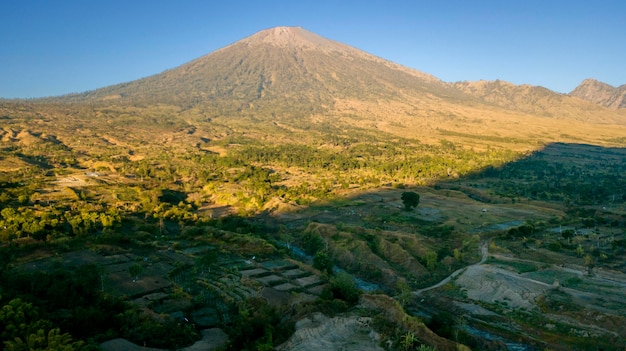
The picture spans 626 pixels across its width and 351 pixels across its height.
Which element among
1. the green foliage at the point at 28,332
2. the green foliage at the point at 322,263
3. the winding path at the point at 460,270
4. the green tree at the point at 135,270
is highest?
the green foliage at the point at 28,332

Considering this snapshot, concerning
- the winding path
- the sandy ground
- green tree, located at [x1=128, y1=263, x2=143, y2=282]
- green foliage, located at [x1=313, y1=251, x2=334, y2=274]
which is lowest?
the winding path

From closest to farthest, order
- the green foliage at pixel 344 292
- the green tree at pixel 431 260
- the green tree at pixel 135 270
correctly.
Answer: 1. the green foliage at pixel 344 292
2. the green tree at pixel 135 270
3. the green tree at pixel 431 260

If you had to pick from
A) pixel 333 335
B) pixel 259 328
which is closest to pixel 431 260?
pixel 333 335

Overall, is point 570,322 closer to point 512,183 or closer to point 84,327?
point 84,327

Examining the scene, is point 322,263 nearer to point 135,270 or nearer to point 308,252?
point 308,252

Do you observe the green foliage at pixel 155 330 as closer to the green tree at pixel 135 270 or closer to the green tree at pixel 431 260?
the green tree at pixel 135 270

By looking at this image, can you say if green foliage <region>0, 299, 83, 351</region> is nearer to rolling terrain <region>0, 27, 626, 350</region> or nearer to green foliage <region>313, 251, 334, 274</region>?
rolling terrain <region>0, 27, 626, 350</region>

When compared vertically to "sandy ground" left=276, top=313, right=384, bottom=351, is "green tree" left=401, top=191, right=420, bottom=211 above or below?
above

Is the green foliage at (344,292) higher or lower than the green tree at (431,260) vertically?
higher

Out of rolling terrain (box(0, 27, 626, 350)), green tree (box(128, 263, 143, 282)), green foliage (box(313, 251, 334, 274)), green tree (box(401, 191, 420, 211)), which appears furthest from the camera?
green tree (box(401, 191, 420, 211))

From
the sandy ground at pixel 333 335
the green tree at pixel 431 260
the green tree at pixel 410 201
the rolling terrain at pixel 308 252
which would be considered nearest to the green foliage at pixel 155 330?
the rolling terrain at pixel 308 252

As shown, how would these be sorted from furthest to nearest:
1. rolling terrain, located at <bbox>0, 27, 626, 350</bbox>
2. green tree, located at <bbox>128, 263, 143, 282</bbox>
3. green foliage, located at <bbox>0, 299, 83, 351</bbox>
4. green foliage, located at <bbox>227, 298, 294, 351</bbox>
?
1. green tree, located at <bbox>128, 263, 143, 282</bbox>
2. rolling terrain, located at <bbox>0, 27, 626, 350</bbox>
3. green foliage, located at <bbox>227, 298, 294, 351</bbox>
4. green foliage, located at <bbox>0, 299, 83, 351</bbox>

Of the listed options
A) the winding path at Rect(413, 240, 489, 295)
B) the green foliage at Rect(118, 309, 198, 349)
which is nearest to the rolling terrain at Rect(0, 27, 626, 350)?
the green foliage at Rect(118, 309, 198, 349)

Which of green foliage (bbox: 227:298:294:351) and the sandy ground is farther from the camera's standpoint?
the sandy ground
